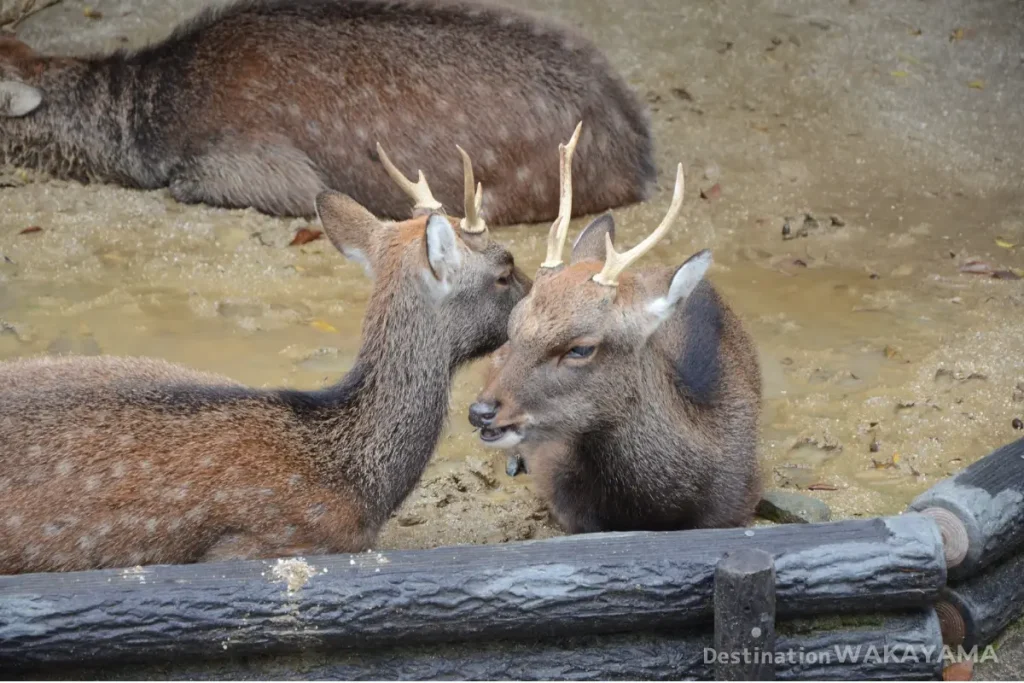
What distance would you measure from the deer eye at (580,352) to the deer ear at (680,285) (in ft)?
0.79

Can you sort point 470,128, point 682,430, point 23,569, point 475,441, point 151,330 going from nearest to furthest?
point 23,569 → point 682,430 → point 475,441 → point 151,330 → point 470,128

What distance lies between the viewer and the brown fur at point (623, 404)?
4.67 metres

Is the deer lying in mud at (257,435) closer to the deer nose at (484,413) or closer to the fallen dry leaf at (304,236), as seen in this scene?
the deer nose at (484,413)

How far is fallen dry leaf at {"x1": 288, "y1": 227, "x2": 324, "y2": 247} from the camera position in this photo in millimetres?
7680

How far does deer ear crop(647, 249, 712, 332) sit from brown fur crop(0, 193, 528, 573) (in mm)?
637

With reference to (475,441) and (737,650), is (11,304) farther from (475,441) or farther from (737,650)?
(737,650)

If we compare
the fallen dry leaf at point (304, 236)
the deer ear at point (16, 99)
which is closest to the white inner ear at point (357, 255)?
the fallen dry leaf at point (304, 236)

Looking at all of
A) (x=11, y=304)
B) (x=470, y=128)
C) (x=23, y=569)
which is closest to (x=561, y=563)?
(x=23, y=569)

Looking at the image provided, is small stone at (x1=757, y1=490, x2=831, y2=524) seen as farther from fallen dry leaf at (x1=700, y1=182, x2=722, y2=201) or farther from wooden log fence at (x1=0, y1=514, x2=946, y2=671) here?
fallen dry leaf at (x1=700, y1=182, x2=722, y2=201)

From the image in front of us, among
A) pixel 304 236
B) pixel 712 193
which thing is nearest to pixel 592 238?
pixel 304 236

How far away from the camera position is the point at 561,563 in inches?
161

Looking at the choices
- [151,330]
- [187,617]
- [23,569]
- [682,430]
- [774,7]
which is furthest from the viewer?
[774,7]

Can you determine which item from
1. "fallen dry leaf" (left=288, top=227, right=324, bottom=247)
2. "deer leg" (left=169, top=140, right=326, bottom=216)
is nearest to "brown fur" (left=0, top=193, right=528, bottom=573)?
"fallen dry leaf" (left=288, top=227, right=324, bottom=247)

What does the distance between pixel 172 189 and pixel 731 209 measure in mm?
3317
